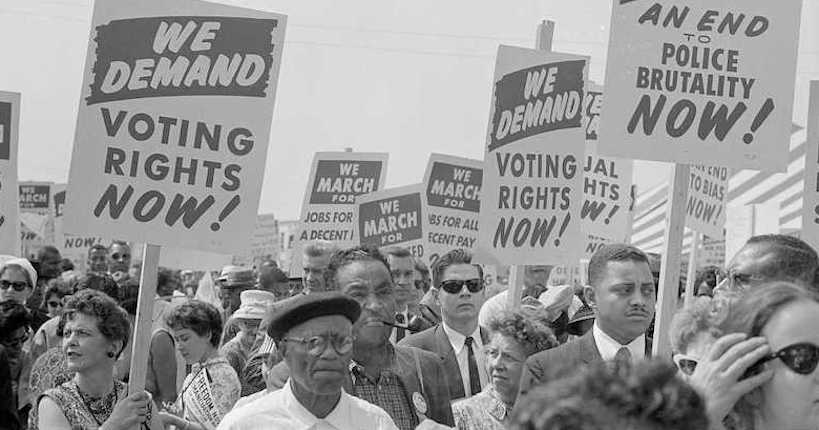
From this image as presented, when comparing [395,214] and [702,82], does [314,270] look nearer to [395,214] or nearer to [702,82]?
[702,82]

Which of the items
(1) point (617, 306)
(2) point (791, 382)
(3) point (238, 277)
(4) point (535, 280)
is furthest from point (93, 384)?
(4) point (535, 280)

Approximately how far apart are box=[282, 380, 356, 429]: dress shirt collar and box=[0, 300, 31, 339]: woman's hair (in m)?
3.58

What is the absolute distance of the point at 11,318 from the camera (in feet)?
26.0

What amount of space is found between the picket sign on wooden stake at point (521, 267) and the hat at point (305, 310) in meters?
3.54

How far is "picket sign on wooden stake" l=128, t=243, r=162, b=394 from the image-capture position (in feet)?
19.5

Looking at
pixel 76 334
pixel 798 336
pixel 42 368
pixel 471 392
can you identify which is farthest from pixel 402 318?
pixel 798 336

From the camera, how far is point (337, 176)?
14.9 meters

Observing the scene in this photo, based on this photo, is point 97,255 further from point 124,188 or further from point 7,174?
point 124,188

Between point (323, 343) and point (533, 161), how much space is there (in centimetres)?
454

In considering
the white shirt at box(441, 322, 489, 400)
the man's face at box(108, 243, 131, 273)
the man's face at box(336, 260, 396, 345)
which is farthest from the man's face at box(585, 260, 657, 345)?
the man's face at box(108, 243, 131, 273)

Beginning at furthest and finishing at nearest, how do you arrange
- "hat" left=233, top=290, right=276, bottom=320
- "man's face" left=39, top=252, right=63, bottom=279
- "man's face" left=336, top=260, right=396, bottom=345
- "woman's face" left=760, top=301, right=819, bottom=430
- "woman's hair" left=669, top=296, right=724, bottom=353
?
"man's face" left=39, top=252, right=63, bottom=279, "hat" left=233, top=290, right=276, bottom=320, "man's face" left=336, top=260, right=396, bottom=345, "woman's hair" left=669, top=296, right=724, bottom=353, "woman's face" left=760, top=301, right=819, bottom=430

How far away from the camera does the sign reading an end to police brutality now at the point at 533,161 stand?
899cm

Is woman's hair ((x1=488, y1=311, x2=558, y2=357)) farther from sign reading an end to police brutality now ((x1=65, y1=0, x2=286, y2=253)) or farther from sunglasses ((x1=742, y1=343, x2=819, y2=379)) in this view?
sunglasses ((x1=742, y1=343, x2=819, y2=379))

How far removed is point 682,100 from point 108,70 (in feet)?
9.05
